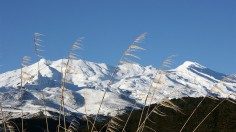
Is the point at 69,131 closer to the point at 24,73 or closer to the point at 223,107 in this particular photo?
the point at 24,73

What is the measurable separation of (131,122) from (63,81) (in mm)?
19188

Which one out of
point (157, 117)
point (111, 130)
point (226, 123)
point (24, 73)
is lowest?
point (111, 130)

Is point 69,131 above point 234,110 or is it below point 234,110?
below

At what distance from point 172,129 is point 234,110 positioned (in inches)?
124

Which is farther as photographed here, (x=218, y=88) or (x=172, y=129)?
(x=172, y=129)

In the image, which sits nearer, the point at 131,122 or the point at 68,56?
the point at 68,56

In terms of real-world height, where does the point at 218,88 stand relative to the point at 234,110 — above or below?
below

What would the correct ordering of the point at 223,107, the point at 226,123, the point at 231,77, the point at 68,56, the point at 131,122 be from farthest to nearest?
the point at 131,122
the point at 223,107
the point at 226,123
the point at 68,56
the point at 231,77

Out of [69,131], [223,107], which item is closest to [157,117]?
[223,107]

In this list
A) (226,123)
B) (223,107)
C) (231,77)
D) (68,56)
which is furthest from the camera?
(223,107)

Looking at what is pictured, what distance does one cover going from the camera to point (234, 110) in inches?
864

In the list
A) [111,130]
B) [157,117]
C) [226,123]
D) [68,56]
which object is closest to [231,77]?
[111,130]

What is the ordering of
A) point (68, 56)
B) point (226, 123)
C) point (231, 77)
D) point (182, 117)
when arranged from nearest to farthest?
1. point (231, 77)
2. point (68, 56)
3. point (226, 123)
4. point (182, 117)

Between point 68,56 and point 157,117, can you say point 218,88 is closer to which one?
point 68,56
